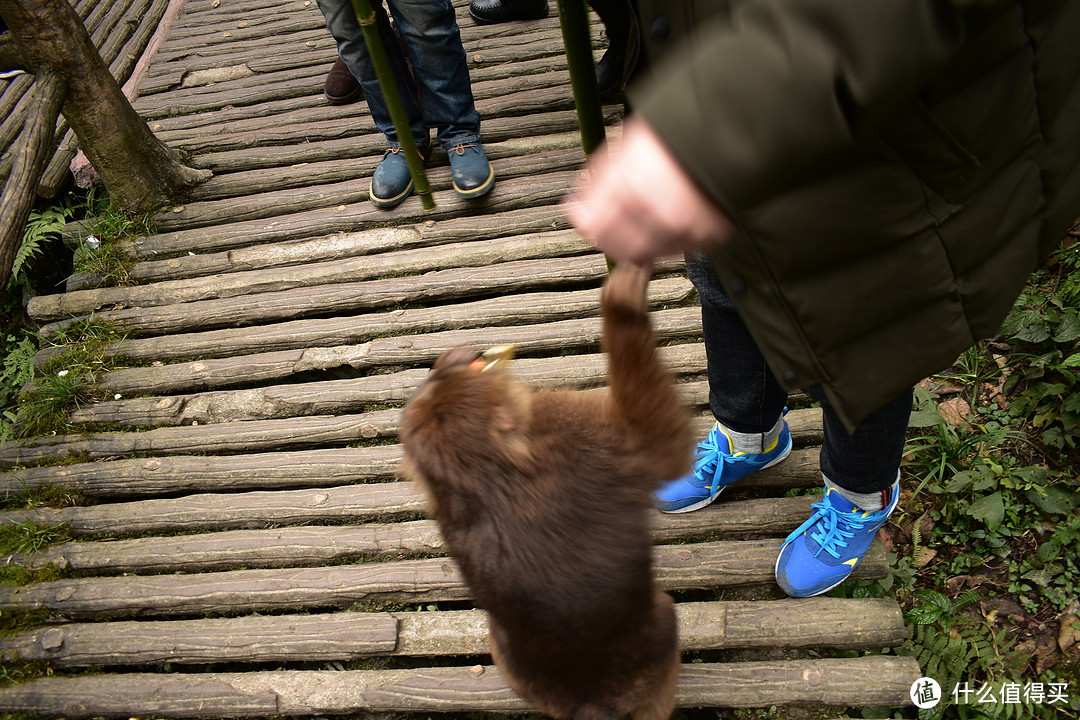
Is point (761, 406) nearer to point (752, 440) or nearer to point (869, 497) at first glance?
point (752, 440)

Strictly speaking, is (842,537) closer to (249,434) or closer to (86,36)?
(249,434)

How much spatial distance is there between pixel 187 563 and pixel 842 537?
2.90 m

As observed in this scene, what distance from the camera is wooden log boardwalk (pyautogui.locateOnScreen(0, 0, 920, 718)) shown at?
8.63ft

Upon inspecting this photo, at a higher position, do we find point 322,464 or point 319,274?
point 319,274

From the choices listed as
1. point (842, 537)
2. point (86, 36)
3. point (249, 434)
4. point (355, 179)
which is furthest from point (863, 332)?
point (86, 36)

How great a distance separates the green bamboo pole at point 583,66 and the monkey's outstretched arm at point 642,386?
39cm

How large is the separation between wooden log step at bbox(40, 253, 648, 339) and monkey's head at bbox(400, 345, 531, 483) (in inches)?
78.6

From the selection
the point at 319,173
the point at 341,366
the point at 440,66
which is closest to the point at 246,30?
the point at 319,173

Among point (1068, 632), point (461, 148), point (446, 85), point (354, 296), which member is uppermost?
point (446, 85)

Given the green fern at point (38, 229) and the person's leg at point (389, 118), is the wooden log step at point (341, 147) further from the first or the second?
the green fern at point (38, 229)

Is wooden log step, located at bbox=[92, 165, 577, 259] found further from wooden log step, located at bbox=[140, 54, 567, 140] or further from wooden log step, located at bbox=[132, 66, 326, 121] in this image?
wooden log step, located at bbox=[132, 66, 326, 121]

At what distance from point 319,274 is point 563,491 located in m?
2.93

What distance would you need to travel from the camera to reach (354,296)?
3959 millimetres

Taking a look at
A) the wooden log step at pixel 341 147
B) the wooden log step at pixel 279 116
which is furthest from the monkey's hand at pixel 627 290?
the wooden log step at pixel 279 116
